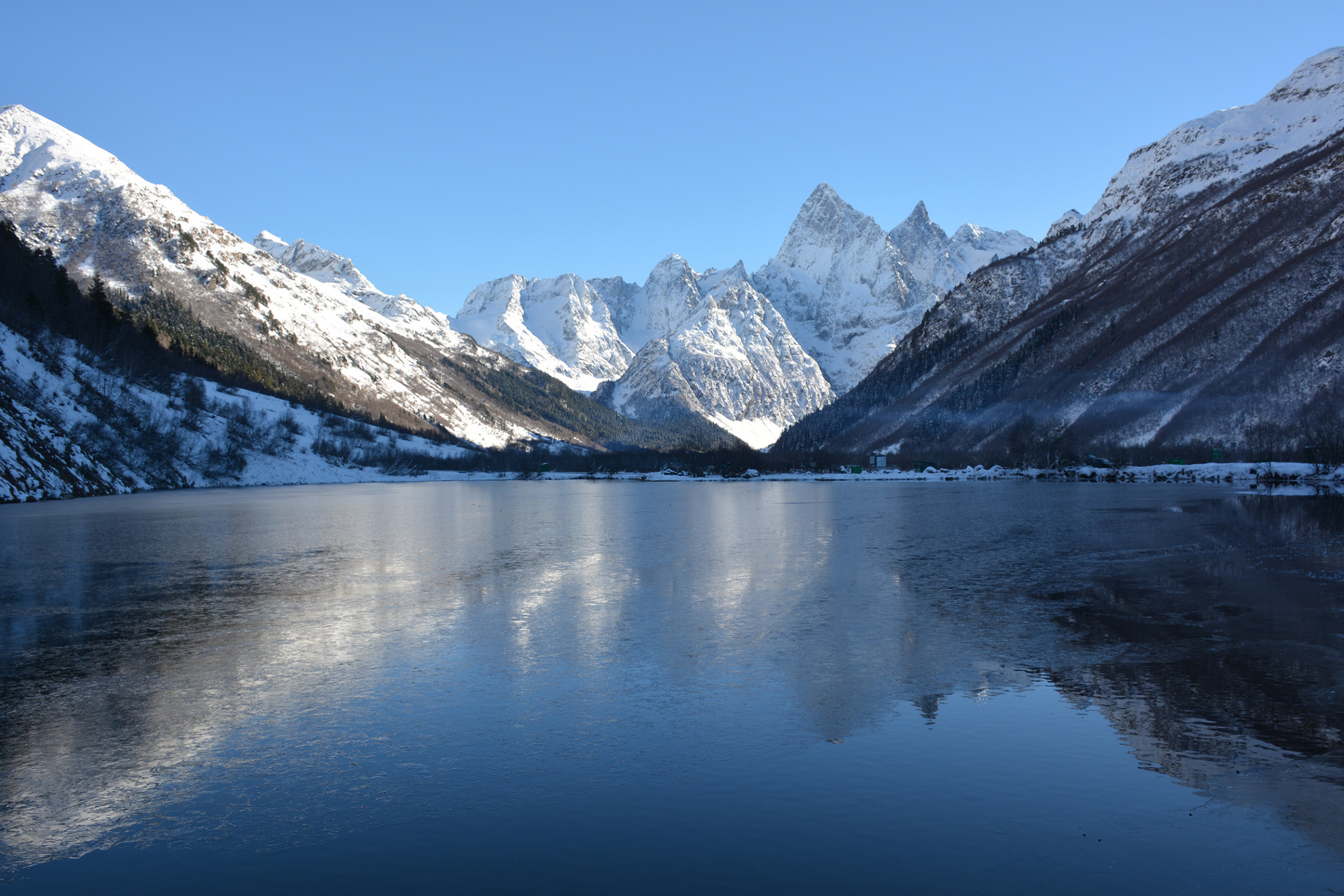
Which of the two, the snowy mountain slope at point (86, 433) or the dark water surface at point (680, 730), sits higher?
the snowy mountain slope at point (86, 433)

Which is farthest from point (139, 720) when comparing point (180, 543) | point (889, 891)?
point (180, 543)

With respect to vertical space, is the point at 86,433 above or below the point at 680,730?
above

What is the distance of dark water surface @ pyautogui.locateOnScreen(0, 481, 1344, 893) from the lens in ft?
41.7

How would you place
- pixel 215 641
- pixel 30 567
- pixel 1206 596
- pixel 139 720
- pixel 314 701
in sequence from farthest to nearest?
pixel 30 567 → pixel 1206 596 → pixel 215 641 → pixel 314 701 → pixel 139 720

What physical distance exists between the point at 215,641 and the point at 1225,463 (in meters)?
188

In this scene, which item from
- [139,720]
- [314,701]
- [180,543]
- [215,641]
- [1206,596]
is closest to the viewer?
[139,720]

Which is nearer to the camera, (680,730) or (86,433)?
(680,730)

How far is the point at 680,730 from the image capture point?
1875cm

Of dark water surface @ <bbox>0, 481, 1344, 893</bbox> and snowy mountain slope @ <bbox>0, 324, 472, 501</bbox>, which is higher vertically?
snowy mountain slope @ <bbox>0, 324, 472, 501</bbox>

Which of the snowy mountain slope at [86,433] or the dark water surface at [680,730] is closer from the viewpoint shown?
the dark water surface at [680,730]

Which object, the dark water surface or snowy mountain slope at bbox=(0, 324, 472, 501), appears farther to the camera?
snowy mountain slope at bbox=(0, 324, 472, 501)

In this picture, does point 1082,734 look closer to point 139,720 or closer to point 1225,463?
point 139,720

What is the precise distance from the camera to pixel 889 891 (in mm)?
11703

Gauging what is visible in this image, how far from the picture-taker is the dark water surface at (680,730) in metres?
12.7
